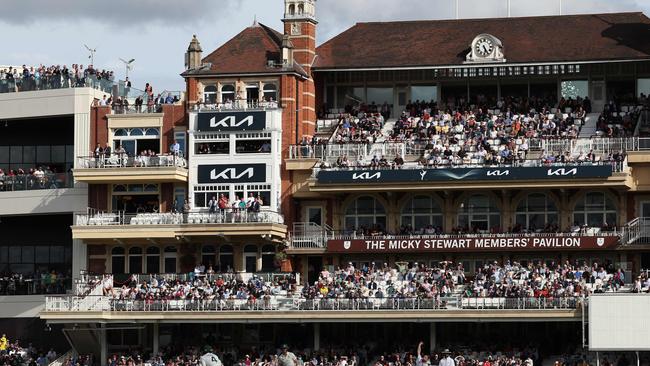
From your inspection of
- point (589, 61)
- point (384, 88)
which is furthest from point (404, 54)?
point (589, 61)

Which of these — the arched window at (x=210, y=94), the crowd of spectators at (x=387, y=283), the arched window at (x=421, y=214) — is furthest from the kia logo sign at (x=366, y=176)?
the arched window at (x=210, y=94)

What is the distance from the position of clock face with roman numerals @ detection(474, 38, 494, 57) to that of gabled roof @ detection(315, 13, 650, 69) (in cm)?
89

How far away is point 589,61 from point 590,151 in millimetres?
5237

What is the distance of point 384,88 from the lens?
78.7m

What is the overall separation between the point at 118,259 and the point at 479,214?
51.9ft

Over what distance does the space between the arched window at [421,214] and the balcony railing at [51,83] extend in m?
15.0

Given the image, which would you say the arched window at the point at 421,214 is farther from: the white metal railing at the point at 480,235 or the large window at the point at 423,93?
the large window at the point at 423,93

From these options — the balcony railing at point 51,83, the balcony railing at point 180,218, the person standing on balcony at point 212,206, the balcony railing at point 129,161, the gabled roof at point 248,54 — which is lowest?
the balcony railing at point 180,218

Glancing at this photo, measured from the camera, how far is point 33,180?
77625 mm


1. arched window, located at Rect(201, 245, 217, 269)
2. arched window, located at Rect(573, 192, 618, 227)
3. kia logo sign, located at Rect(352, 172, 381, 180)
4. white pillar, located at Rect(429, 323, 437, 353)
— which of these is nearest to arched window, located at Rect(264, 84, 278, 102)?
kia logo sign, located at Rect(352, 172, 381, 180)

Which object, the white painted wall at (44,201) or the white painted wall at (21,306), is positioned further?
the white painted wall at (21,306)

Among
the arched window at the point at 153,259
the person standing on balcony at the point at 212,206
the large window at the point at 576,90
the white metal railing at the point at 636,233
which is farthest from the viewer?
the large window at the point at 576,90

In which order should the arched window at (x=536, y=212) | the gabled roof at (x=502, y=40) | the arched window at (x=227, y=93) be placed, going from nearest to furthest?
the arched window at (x=536, y=212)
the gabled roof at (x=502, y=40)
the arched window at (x=227, y=93)

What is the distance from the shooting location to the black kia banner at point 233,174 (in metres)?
74.6
